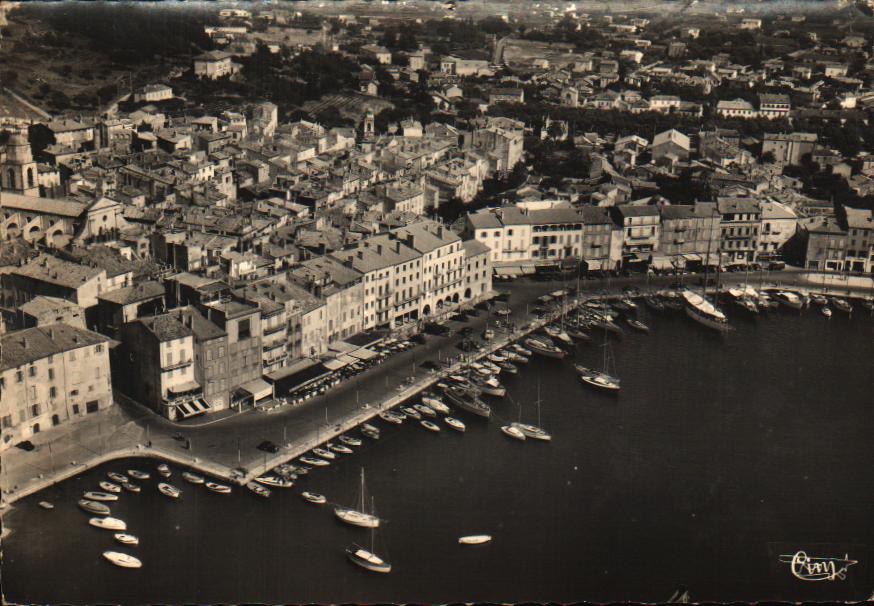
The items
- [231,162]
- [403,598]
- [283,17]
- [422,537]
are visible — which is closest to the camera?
[403,598]

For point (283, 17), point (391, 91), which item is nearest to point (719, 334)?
point (391, 91)

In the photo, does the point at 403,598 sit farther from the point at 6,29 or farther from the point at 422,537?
the point at 6,29

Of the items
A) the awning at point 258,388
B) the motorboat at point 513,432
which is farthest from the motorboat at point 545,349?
the awning at point 258,388

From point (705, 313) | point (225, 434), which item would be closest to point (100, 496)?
point (225, 434)

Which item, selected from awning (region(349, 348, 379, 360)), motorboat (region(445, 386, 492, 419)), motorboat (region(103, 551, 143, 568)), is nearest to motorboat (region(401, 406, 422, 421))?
motorboat (region(445, 386, 492, 419))

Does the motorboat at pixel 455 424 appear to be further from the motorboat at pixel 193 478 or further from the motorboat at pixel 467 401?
the motorboat at pixel 193 478
